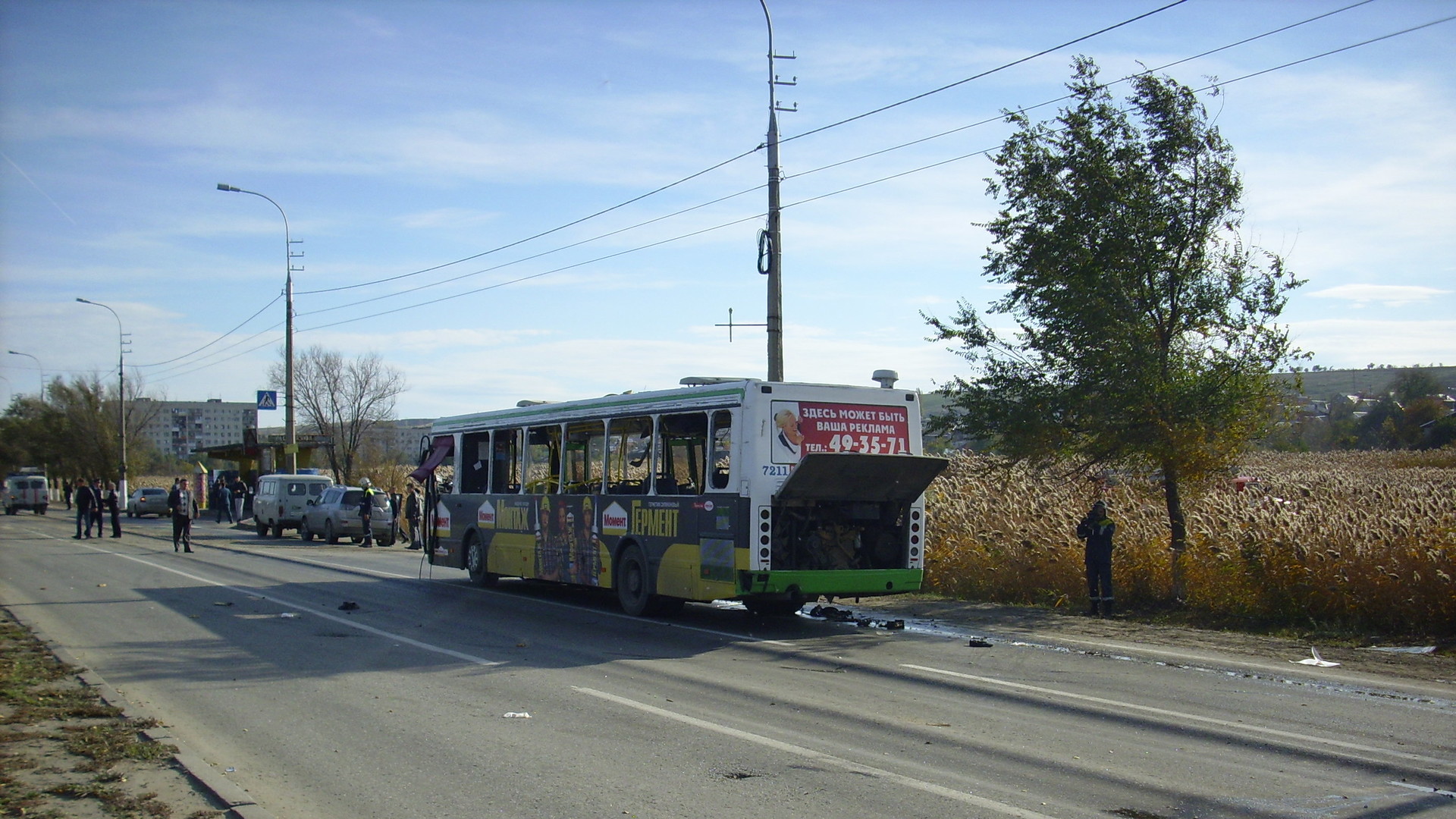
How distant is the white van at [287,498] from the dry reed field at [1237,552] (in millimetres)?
24097

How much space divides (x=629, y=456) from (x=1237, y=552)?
8355 millimetres

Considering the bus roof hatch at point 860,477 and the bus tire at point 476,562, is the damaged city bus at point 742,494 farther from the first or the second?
the bus tire at point 476,562

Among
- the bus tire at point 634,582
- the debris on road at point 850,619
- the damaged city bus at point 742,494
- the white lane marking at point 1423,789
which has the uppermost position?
the damaged city bus at point 742,494

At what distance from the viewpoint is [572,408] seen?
54.9 ft

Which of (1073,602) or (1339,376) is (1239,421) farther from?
(1339,376)

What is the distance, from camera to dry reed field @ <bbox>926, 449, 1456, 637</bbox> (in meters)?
13.2

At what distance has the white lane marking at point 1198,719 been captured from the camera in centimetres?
737

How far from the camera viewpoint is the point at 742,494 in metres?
13.0

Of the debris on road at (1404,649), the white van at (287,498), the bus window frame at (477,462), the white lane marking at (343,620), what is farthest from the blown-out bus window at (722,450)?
the white van at (287,498)

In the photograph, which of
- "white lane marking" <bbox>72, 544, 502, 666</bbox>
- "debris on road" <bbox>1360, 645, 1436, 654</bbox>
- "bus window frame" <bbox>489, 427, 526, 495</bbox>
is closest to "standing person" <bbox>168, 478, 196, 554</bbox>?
"white lane marking" <bbox>72, 544, 502, 666</bbox>

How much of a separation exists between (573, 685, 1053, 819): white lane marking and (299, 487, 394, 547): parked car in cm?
2676

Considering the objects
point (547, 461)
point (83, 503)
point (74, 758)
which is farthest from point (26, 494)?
point (74, 758)

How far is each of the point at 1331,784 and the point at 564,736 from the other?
494cm

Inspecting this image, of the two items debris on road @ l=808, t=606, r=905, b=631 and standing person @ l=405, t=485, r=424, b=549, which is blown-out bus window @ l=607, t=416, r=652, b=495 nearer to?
debris on road @ l=808, t=606, r=905, b=631
